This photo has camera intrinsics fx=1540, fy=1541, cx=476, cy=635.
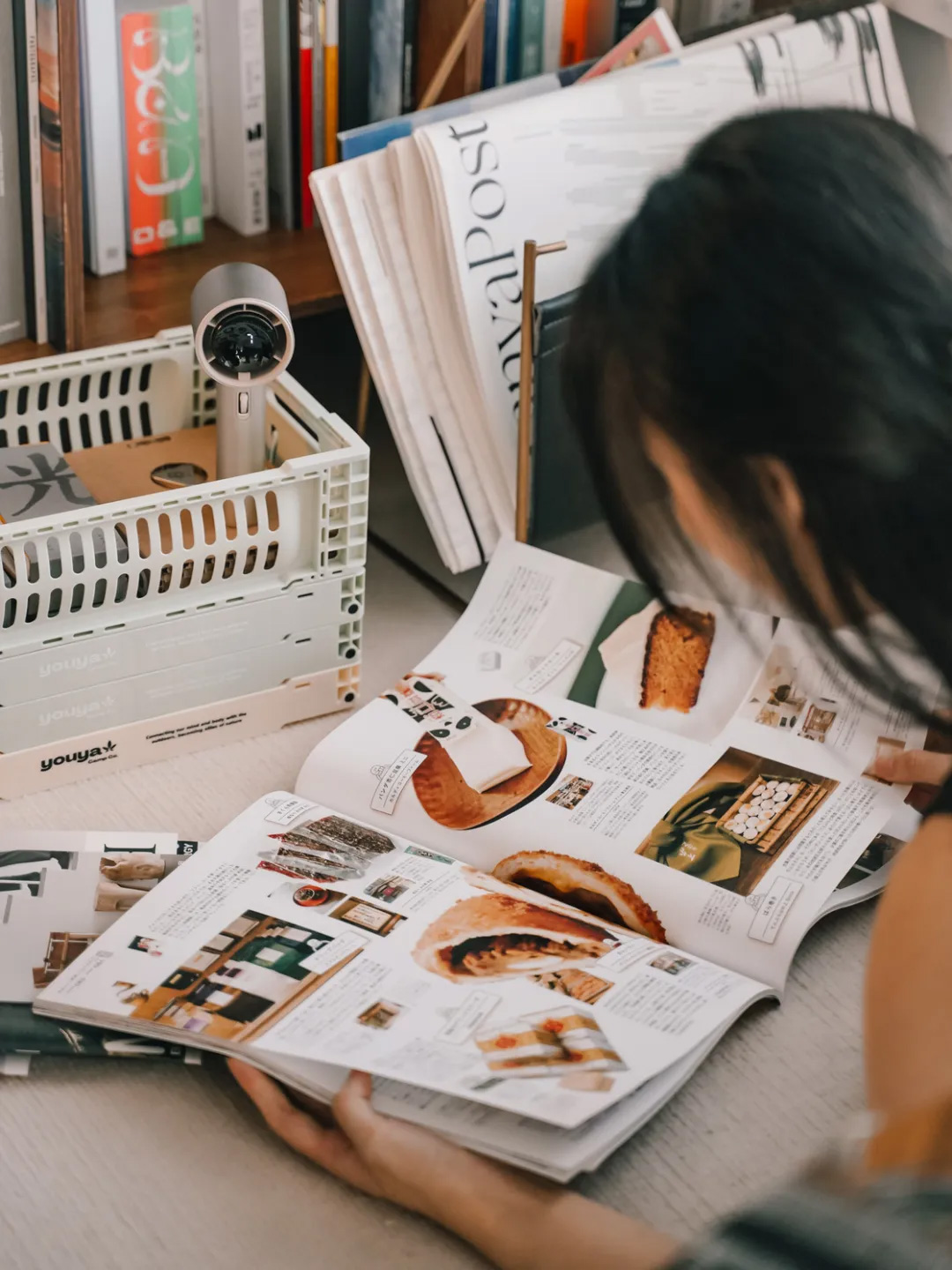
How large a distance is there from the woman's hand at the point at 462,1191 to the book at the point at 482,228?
1.73 feet

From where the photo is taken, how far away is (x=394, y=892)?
86cm

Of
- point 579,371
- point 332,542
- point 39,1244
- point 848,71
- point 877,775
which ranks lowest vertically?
point 39,1244

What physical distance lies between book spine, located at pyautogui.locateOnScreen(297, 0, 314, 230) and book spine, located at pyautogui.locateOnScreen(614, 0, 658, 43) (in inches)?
10.8

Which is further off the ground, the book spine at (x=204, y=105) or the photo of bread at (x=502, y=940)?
the book spine at (x=204, y=105)

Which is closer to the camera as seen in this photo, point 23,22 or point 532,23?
point 23,22

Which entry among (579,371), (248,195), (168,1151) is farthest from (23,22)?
(168,1151)

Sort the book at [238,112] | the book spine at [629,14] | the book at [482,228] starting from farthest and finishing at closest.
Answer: the book spine at [629,14] → the book at [238,112] → the book at [482,228]

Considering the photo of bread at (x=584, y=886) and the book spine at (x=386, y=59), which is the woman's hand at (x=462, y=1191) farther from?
the book spine at (x=386, y=59)

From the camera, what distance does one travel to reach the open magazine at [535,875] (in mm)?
750

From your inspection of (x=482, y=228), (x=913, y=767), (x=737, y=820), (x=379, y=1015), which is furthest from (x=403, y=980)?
(x=482, y=228)

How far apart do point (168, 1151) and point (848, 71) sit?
0.98m

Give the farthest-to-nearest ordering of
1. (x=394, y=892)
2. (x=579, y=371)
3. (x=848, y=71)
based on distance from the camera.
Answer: (x=848, y=71) → (x=394, y=892) → (x=579, y=371)

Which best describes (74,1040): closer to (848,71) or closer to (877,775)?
Answer: (877,775)

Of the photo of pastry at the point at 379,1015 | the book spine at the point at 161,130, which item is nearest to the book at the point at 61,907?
the photo of pastry at the point at 379,1015
